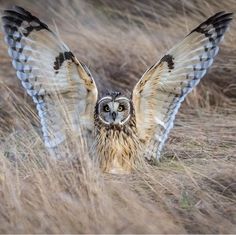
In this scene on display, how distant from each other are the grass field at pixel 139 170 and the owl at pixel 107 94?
7.2 inches

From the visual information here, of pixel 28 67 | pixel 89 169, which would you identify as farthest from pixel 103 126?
pixel 89 169

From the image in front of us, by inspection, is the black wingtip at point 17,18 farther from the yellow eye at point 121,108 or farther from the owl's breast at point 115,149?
the owl's breast at point 115,149

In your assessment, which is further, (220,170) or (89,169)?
(220,170)

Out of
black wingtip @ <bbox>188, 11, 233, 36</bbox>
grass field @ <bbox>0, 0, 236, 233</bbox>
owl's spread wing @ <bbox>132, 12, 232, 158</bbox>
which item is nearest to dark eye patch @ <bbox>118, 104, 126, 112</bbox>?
owl's spread wing @ <bbox>132, 12, 232, 158</bbox>

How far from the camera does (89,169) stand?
513 cm

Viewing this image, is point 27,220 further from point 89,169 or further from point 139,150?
point 139,150

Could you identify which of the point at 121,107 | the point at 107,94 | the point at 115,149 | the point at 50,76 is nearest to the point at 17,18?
the point at 50,76

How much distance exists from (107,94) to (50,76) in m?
0.37

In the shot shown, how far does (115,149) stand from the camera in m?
6.37

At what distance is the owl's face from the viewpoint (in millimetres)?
6148

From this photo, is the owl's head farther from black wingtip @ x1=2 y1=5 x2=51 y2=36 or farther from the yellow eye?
black wingtip @ x1=2 y1=5 x2=51 y2=36

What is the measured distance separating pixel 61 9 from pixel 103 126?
399cm

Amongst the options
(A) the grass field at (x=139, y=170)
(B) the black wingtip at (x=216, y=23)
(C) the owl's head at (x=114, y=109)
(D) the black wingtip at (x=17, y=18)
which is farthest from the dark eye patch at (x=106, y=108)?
(B) the black wingtip at (x=216, y=23)

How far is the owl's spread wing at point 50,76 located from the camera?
6.13 meters
